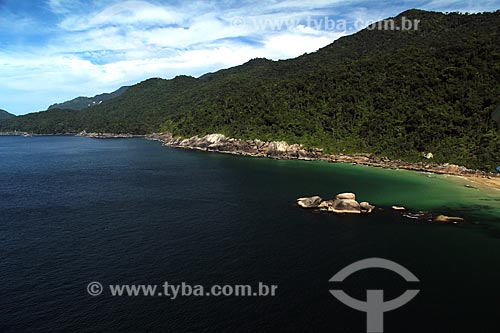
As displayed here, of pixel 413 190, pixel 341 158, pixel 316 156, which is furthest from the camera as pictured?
pixel 316 156

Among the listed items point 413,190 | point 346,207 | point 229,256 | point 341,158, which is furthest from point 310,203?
point 341,158

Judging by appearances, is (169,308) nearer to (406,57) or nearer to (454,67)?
(454,67)

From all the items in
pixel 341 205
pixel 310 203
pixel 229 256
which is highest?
pixel 341 205

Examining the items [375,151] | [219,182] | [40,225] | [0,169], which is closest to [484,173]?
[375,151]

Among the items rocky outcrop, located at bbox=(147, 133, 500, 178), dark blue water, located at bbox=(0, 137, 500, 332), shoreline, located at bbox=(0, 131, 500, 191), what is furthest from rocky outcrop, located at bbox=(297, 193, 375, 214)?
rocky outcrop, located at bbox=(147, 133, 500, 178)

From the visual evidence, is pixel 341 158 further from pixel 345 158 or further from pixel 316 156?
Answer: pixel 316 156

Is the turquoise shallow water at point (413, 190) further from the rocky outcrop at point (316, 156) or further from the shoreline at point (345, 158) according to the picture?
the rocky outcrop at point (316, 156)

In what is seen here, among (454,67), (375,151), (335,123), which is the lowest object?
(375,151)

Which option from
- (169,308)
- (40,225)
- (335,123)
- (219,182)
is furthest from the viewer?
(335,123)


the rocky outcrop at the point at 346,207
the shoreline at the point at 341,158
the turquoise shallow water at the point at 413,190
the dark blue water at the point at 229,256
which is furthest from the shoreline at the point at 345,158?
the rocky outcrop at the point at 346,207
